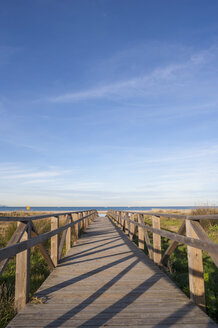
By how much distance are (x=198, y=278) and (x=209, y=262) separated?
4.21 meters

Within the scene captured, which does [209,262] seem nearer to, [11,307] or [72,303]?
[72,303]

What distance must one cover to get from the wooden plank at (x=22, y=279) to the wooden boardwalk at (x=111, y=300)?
12cm

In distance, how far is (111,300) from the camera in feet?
11.4

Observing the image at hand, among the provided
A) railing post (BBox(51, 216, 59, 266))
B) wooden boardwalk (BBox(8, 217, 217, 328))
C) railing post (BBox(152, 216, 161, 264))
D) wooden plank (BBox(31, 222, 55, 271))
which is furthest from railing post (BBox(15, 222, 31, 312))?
railing post (BBox(152, 216, 161, 264))

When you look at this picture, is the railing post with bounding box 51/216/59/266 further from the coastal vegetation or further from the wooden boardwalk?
the coastal vegetation

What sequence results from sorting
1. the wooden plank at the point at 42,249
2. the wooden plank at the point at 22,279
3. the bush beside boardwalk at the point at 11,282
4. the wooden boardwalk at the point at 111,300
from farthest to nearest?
1. the wooden plank at the point at 42,249
2. the wooden plank at the point at 22,279
3. the bush beside boardwalk at the point at 11,282
4. the wooden boardwalk at the point at 111,300

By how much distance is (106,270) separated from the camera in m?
5.18

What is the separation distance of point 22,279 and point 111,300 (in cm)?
128

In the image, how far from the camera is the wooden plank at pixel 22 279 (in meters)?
3.27

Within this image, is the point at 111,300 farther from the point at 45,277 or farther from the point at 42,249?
the point at 45,277

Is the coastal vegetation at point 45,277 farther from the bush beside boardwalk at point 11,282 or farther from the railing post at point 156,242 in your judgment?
the railing post at point 156,242

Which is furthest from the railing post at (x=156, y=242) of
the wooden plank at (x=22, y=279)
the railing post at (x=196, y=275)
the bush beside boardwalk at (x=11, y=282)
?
the wooden plank at (x=22, y=279)

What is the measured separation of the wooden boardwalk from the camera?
2.81 meters

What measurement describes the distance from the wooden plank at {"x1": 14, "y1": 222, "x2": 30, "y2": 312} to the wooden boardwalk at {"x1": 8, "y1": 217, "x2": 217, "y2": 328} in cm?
12
